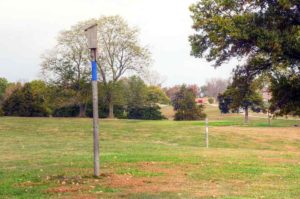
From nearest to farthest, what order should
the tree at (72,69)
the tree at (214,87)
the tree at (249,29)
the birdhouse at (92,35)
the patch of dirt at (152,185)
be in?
1. the patch of dirt at (152,185)
2. the birdhouse at (92,35)
3. the tree at (249,29)
4. the tree at (72,69)
5. the tree at (214,87)

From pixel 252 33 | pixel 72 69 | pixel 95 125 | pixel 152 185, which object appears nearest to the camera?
pixel 152 185

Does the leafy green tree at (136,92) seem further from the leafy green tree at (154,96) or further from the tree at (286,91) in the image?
the tree at (286,91)

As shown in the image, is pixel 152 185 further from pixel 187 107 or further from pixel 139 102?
pixel 139 102

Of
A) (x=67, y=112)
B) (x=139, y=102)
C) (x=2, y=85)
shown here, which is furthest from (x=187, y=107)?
(x=2, y=85)

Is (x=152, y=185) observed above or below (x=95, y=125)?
below

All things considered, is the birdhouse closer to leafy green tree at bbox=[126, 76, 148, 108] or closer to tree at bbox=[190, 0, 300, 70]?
tree at bbox=[190, 0, 300, 70]

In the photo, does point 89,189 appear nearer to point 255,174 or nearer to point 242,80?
point 255,174

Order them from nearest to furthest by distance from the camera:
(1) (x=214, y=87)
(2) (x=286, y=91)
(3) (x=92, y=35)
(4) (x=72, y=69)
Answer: (3) (x=92, y=35)
(2) (x=286, y=91)
(4) (x=72, y=69)
(1) (x=214, y=87)

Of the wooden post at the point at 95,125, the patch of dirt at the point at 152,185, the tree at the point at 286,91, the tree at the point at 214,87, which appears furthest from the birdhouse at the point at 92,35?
the tree at the point at 214,87

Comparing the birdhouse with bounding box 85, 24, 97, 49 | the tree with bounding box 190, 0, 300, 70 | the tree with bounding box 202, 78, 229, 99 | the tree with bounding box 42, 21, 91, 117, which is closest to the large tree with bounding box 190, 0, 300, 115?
the tree with bounding box 190, 0, 300, 70

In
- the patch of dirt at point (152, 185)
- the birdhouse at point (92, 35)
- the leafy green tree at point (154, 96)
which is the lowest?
the patch of dirt at point (152, 185)

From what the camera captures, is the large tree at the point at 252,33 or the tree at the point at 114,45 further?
the tree at the point at 114,45

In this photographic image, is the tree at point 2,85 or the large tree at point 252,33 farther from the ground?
the tree at point 2,85

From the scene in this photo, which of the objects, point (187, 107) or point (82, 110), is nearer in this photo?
point (82, 110)
